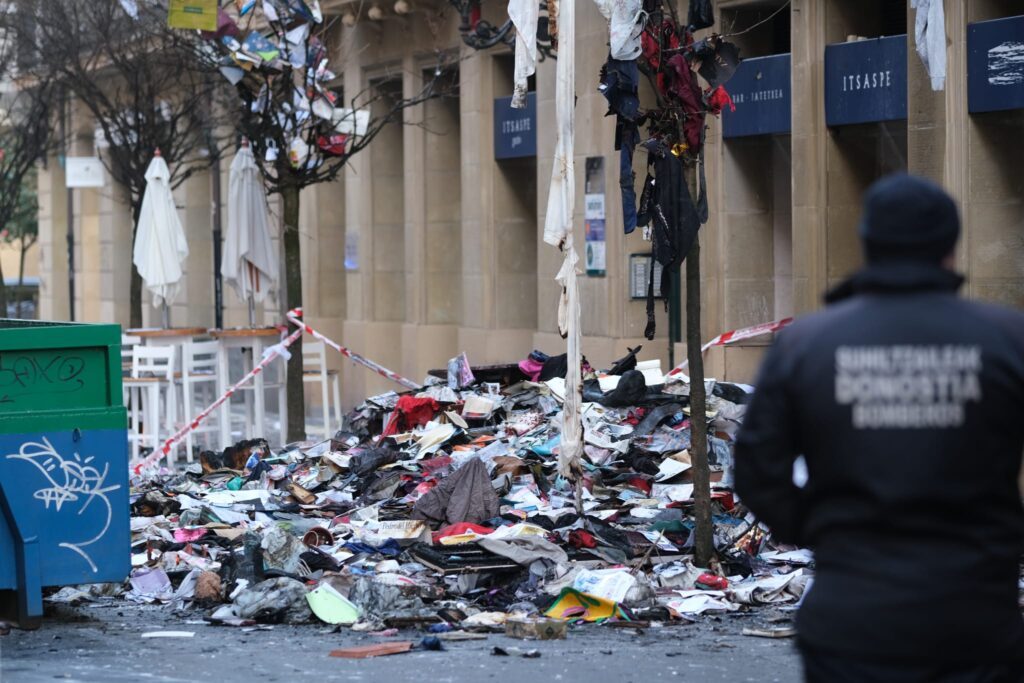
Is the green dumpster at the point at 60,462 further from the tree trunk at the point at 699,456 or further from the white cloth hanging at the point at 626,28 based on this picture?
the white cloth hanging at the point at 626,28

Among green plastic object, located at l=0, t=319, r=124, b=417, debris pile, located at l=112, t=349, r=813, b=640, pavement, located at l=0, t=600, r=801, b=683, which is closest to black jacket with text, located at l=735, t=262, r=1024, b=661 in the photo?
pavement, located at l=0, t=600, r=801, b=683

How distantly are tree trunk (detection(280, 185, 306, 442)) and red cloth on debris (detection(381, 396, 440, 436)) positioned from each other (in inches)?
150

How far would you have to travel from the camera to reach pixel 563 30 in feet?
33.1

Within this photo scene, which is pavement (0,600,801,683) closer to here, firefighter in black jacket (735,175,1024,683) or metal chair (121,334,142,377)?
firefighter in black jacket (735,175,1024,683)

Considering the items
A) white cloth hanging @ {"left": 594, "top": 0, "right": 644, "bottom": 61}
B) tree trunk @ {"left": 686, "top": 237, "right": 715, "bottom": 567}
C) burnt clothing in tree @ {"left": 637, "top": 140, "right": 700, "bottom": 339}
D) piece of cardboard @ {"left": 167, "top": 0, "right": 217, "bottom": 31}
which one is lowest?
tree trunk @ {"left": 686, "top": 237, "right": 715, "bottom": 567}

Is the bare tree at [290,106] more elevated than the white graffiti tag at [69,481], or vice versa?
the bare tree at [290,106]

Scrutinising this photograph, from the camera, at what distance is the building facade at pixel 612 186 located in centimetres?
1420

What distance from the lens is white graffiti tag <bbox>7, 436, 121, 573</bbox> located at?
8047 mm

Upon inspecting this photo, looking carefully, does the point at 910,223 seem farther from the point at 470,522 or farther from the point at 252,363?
the point at 252,363

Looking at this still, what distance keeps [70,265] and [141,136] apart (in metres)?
11.2

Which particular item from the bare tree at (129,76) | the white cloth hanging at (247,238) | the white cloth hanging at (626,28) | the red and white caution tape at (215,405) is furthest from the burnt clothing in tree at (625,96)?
the bare tree at (129,76)

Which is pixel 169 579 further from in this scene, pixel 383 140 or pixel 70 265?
pixel 70 265

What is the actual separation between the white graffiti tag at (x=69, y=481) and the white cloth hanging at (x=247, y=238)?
33.1 ft

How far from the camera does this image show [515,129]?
21.6 meters
